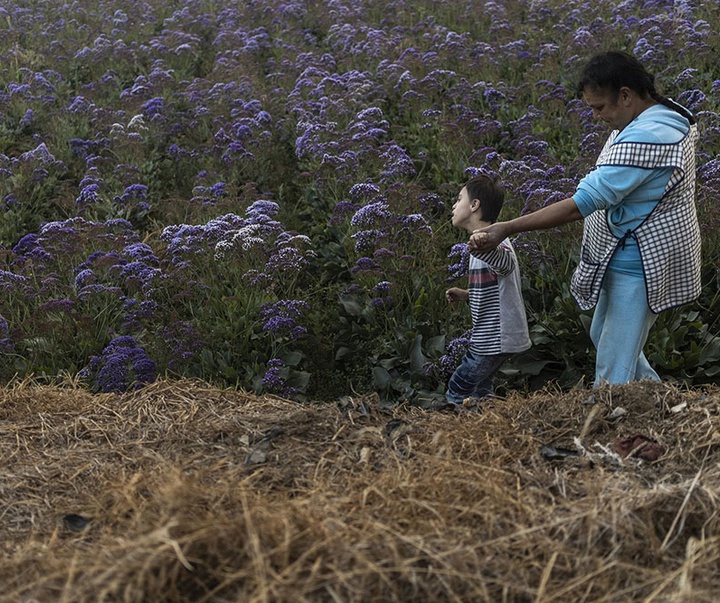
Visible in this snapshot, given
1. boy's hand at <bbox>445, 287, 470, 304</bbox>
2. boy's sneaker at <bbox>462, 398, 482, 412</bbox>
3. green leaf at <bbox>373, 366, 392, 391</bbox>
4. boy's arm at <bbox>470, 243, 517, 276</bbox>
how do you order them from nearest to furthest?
1. boy's sneaker at <bbox>462, 398, 482, 412</bbox>
2. boy's arm at <bbox>470, 243, 517, 276</bbox>
3. boy's hand at <bbox>445, 287, 470, 304</bbox>
4. green leaf at <bbox>373, 366, 392, 391</bbox>

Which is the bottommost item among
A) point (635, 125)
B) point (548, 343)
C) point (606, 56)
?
point (548, 343)

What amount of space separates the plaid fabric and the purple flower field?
2.01 ft

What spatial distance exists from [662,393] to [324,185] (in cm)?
441

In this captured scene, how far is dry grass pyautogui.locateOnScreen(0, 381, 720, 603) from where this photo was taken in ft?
7.78

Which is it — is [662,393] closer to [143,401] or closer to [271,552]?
[271,552]

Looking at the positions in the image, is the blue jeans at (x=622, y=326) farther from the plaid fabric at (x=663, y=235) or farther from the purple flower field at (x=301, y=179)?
the purple flower field at (x=301, y=179)

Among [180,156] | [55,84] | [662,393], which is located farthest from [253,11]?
[662,393]

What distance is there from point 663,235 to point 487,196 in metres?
0.95

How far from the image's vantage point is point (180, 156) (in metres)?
8.88

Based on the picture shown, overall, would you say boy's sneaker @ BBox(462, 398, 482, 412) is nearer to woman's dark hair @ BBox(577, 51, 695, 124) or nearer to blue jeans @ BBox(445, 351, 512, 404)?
blue jeans @ BBox(445, 351, 512, 404)

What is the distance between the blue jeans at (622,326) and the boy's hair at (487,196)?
687 mm

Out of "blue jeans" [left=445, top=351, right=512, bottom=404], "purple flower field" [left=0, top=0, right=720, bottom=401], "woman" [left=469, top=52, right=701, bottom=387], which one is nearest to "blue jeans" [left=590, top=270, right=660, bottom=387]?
"woman" [left=469, top=52, right=701, bottom=387]

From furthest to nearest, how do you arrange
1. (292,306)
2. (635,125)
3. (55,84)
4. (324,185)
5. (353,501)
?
(55,84) → (324,185) → (292,306) → (635,125) → (353,501)

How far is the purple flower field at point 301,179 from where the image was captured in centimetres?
572
